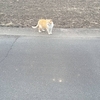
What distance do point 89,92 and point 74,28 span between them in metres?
3.90

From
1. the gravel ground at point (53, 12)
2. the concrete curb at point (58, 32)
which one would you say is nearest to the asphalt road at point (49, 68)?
the concrete curb at point (58, 32)

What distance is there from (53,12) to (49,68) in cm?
505

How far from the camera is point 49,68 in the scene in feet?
14.4

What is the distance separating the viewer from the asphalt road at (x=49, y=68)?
3498mm

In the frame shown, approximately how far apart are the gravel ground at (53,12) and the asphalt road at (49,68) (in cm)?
151

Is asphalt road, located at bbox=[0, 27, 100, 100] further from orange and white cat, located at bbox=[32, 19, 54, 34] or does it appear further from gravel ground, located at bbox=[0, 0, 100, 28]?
gravel ground, located at bbox=[0, 0, 100, 28]

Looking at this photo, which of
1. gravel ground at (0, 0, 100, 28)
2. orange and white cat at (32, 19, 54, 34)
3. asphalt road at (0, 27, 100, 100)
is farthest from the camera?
gravel ground at (0, 0, 100, 28)

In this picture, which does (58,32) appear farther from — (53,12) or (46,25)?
(53,12)

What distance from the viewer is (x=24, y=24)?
24.4ft

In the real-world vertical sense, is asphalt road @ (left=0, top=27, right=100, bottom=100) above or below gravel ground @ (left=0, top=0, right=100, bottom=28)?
above

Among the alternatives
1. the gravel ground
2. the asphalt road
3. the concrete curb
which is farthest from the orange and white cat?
the gravel ground

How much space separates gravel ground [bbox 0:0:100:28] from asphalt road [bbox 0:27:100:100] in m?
1.51

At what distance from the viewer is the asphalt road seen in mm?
3498

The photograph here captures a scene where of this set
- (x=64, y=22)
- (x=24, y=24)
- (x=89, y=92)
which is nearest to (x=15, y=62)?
(x=89, y=92)
